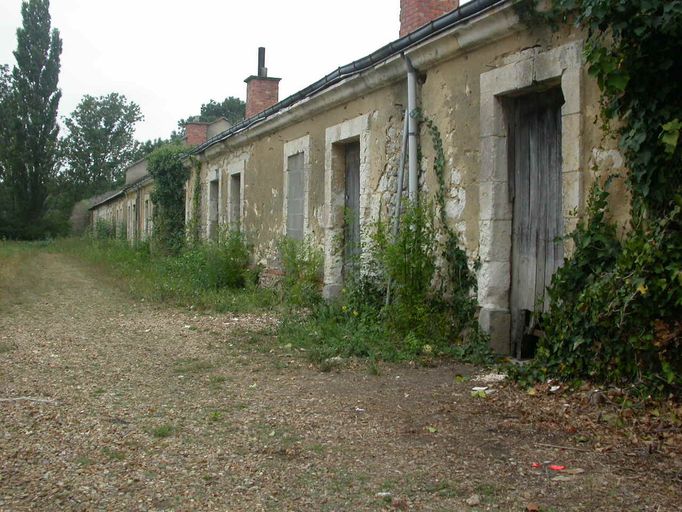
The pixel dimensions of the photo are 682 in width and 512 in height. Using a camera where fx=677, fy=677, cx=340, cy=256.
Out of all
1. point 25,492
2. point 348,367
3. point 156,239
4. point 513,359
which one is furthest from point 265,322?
point 156,239

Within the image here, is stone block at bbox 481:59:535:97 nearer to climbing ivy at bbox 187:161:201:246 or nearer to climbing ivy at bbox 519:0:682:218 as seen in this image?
climbing ivy at bbox 519:0:682:218

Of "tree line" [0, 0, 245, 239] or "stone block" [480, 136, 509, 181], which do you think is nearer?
"stone block" [480, 136, 509, 181]

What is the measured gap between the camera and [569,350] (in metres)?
5.11

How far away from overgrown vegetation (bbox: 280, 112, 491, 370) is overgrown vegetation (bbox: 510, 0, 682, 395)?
53.9 inches

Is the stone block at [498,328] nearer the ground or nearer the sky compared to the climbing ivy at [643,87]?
nearer the ground

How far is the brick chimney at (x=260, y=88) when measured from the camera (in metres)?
15.9

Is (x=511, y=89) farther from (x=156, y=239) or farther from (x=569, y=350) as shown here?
(x=156, y=239)

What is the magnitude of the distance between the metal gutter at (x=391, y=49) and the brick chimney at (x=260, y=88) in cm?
418

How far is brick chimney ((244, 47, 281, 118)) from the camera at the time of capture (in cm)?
1595

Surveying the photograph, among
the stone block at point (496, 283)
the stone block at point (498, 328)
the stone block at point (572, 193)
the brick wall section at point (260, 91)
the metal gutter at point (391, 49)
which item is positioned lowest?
the stone block at point (498, 328)

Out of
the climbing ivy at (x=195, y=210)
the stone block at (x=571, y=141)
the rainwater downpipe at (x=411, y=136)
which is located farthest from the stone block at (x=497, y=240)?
the climbing ivy at (x=195, y=210)

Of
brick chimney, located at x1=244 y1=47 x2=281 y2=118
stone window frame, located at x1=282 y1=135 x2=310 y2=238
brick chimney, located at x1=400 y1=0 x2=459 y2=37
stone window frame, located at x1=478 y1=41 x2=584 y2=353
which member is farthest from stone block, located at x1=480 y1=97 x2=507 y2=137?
brick chimney, located at x1=244 y1=47 x2=281 y2=118

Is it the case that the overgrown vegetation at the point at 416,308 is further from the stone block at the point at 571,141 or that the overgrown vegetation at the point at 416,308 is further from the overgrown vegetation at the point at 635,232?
the stone block at the point at 571,141

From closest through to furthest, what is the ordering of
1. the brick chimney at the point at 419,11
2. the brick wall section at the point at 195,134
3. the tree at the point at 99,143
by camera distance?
the brick chimney at the point at 419,11
the brick wall section at the point at 195,134
the tree at the point at 99,143
